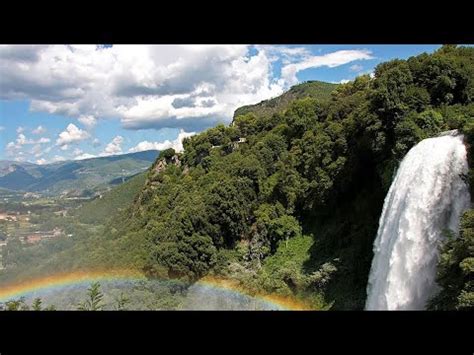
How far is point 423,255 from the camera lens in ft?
23.7

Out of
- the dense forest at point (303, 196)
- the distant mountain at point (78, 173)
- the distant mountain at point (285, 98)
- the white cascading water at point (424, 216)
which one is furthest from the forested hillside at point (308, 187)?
the distant mountain at point (78, 173)

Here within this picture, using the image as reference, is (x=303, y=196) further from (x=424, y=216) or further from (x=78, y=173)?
(x=78, y=173)

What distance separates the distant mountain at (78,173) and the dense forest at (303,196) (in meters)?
22.1

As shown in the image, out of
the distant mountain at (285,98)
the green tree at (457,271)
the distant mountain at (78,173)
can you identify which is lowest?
the green tree at (457,271)

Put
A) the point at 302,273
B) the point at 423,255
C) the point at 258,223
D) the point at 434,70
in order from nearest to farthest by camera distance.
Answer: the point at 423,255 → the point at 434,70 → the point at 302,273 → the point at 258,223

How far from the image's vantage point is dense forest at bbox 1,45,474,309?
34.3 feet

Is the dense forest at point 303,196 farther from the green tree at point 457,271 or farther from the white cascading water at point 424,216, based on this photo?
the white cascading water at point 424,216

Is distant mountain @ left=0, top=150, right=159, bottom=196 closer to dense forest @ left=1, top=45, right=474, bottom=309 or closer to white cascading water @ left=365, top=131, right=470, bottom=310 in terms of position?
dense forest @ left=1, top=45, right=474, bottom=309

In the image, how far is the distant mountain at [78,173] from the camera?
48750 mm

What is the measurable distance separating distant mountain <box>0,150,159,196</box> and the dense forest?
22.1 m
